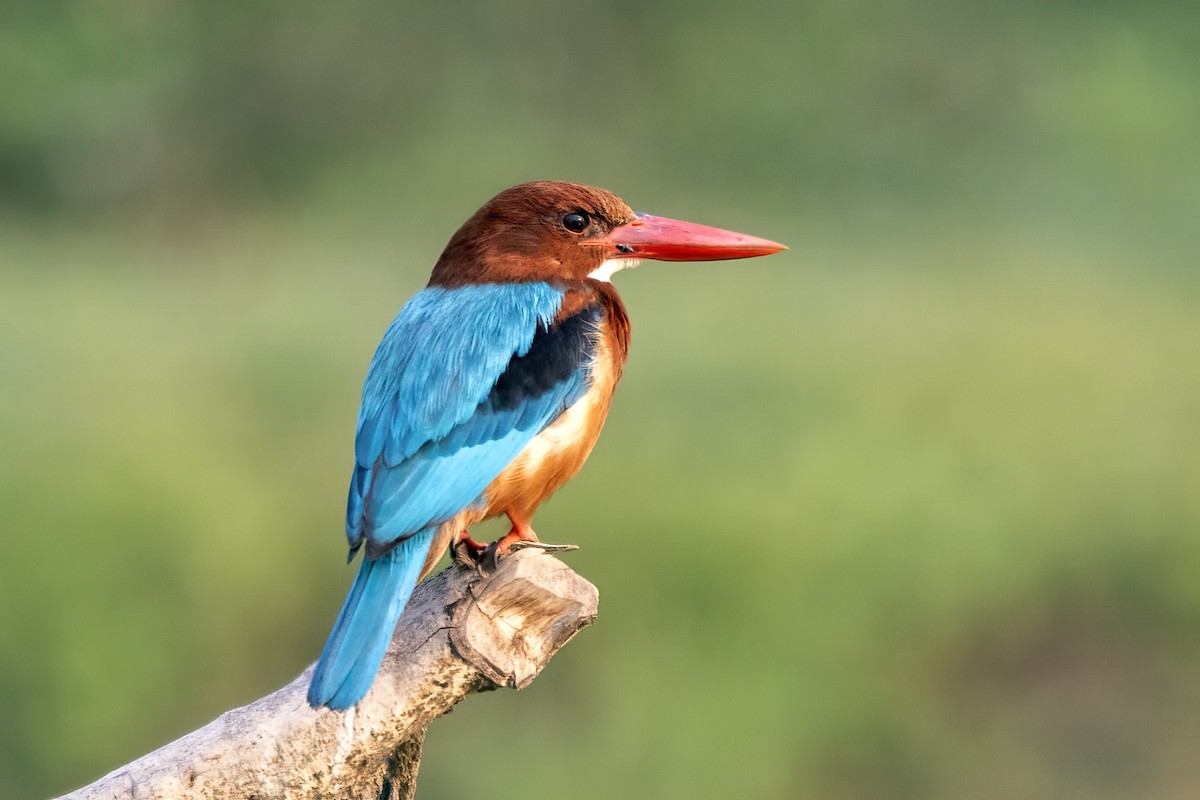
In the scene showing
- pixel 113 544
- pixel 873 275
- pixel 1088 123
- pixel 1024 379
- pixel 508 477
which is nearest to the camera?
pixel 508 477

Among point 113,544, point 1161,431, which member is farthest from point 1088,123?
point 113,544

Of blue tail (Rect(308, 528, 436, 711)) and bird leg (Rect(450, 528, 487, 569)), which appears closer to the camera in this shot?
blue tail (Rect(308, 528, 436, 711))

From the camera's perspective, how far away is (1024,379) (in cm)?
506

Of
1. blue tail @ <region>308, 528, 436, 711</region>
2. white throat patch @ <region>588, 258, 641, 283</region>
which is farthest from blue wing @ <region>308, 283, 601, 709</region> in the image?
white throat patch @ <region>588, 258, 641, 283</region>

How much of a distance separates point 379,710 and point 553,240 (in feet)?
2.89

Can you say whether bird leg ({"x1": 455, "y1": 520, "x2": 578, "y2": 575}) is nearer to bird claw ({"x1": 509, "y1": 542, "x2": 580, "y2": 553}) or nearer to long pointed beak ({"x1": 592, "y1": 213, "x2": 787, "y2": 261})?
bird claw ({"x1": 509, "y1": 542, "x2": 580, "y2": 553})

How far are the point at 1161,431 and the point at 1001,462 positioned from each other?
30.8 inches

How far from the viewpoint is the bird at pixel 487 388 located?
1.89 metres

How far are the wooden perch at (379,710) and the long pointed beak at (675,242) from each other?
29.1 inches

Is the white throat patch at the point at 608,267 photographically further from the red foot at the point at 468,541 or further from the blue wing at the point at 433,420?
the red foot at the point at 468,541

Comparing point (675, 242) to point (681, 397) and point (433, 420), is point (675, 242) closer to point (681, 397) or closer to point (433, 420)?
point (433, 420)

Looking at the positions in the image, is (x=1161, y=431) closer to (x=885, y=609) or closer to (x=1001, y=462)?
(x=1001, y=462)

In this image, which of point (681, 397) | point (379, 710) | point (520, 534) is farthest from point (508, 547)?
point (681, 397)

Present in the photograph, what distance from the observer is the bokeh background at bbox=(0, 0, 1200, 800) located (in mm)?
4008
